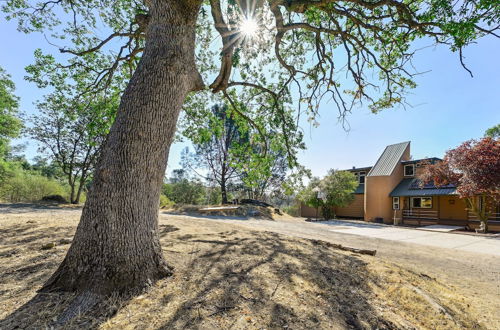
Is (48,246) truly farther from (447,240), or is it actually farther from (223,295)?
(447,240)

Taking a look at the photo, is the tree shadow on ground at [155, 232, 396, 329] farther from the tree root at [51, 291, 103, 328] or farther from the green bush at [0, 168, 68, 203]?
the green bush at [0, 168, 68, 203]

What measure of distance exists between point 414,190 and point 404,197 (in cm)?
130

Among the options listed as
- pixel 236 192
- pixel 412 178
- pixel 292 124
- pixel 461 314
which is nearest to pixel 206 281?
pixel 461 314

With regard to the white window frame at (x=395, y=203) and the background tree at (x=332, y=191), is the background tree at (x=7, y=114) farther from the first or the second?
the white window frame at (x=395, y=203)

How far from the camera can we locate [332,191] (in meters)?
19.0

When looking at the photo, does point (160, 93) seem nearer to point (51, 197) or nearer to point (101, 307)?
point (101, 307)

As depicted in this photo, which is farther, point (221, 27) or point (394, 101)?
point (394, 101)

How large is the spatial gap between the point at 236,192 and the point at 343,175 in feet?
45.2

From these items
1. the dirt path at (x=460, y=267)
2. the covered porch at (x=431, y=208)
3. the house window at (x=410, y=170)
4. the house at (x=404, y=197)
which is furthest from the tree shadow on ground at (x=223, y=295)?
the house window at (x=410, y=170)

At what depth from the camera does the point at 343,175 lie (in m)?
18.9

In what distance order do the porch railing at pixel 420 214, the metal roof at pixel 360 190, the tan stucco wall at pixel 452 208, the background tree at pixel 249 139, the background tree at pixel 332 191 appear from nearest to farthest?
the background tree at pixel 249 139 → the tan stucco wall at pixel 452 208 → the porch railing at pixel 420 214 → the background tree at pixel 332 191 → the metal roof at pixel 360 190

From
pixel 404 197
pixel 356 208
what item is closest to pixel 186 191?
pixel 356 208

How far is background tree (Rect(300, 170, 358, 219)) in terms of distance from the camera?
18858 mm

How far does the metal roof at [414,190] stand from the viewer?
1563 cm
